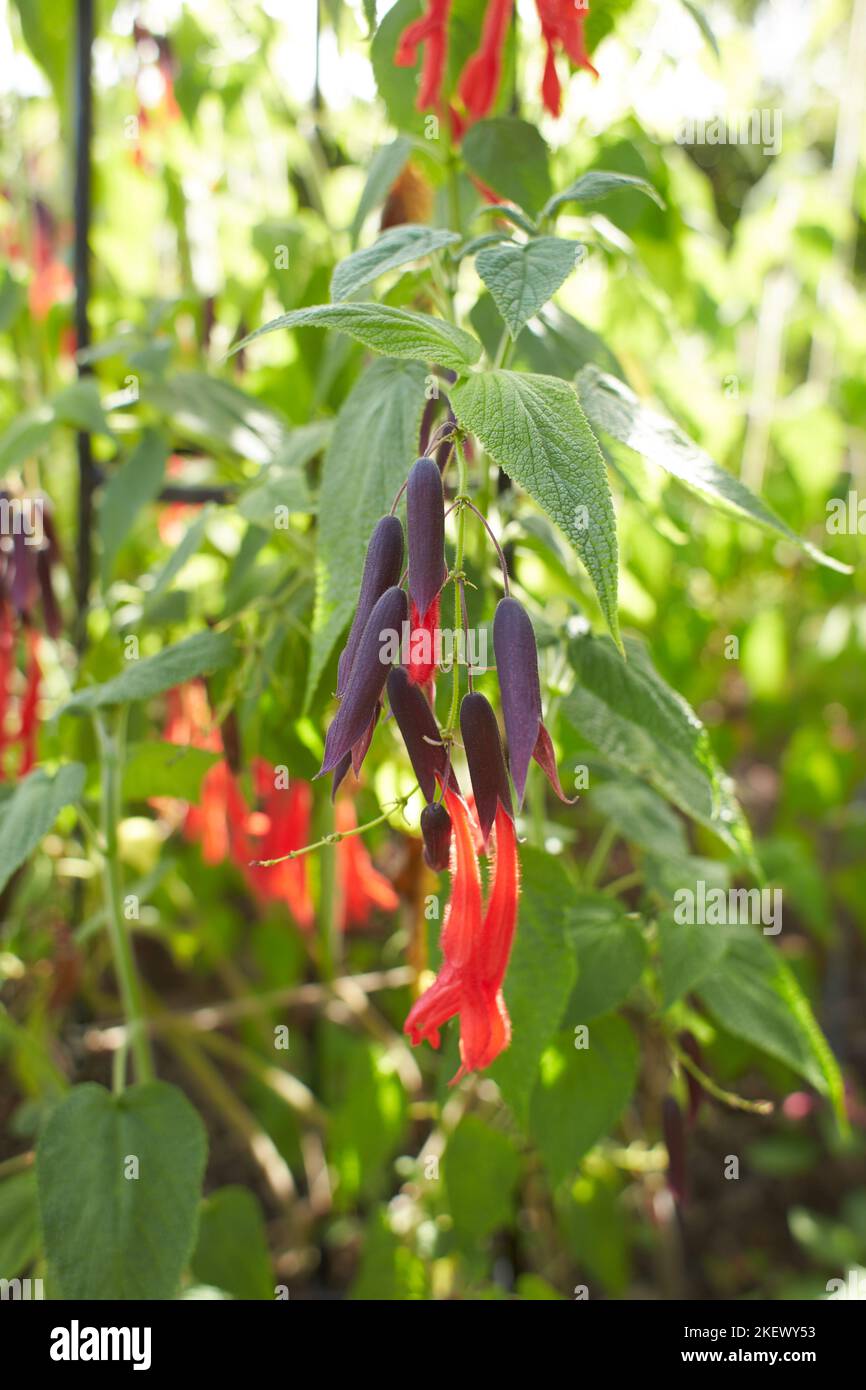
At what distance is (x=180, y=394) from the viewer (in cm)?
77

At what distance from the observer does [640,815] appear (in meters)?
0.69

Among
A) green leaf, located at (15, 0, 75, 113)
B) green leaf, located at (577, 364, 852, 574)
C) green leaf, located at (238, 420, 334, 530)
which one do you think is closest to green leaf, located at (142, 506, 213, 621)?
green leaf, located at (238, 420, 334, 530)

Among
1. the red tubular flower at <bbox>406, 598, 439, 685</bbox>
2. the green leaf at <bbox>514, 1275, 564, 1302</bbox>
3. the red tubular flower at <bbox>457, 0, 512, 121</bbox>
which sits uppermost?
the red tubular flower at <bbox>457, 0, 512, 121</bbox>

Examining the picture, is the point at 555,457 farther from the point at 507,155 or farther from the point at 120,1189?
the point at 120,1189

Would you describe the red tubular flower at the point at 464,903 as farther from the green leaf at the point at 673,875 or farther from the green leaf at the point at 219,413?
the green leaf at the point at 219,413

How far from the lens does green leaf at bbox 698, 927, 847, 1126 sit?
628 millimetres

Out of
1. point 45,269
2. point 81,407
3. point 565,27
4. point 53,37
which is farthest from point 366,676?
point 45,269

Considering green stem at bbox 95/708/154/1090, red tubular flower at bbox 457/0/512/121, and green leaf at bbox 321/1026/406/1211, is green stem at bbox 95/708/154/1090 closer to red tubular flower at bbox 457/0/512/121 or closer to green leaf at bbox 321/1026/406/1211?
green leaf at bbox 321/1026/406/1211

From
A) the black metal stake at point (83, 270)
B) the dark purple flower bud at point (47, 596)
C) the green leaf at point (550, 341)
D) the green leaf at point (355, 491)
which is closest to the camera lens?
the green leaf at point (355, 491)

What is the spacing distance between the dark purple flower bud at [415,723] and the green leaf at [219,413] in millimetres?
388

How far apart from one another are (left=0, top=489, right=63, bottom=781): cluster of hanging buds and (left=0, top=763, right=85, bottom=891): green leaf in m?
0.19

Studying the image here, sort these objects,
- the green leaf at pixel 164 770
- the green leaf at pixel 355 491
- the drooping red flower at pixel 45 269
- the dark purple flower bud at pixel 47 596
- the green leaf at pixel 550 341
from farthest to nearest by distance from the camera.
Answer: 1. the drooping red flower at pixel 45 269
2. the dark purple flower bud at pixel 47 596
3. the green leaf at pixel 164 770
4. the green leaf at pixel 550 341
5. the green leaf at pixel 355 491

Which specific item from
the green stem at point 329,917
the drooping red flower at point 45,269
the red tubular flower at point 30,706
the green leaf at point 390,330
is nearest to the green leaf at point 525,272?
the green leaf at point 390,330

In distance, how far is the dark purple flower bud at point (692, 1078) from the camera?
2.19 ft
